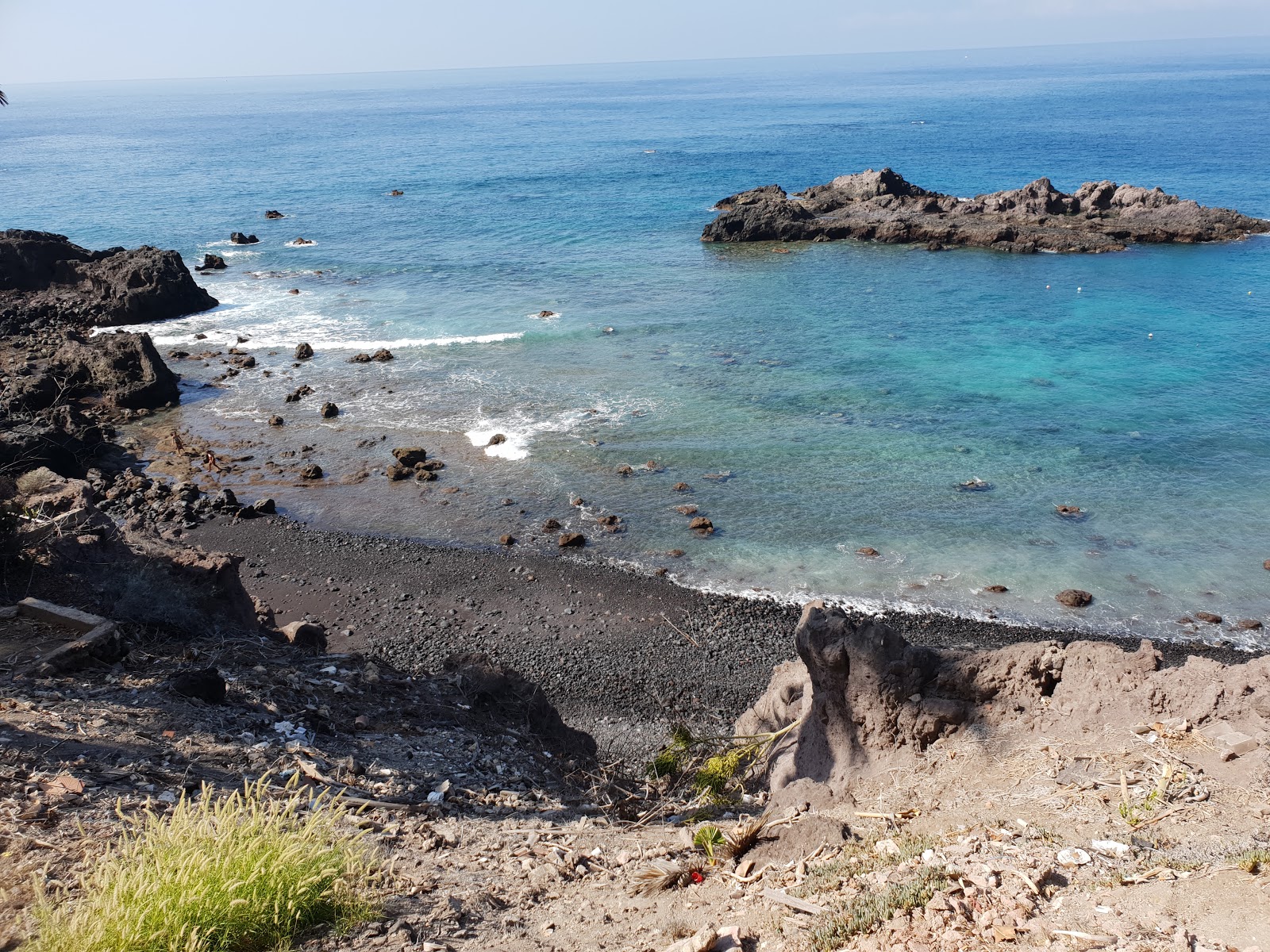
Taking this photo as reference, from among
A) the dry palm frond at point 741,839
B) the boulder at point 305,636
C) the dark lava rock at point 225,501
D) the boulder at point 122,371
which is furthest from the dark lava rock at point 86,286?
the dry palm frond at point 741,839

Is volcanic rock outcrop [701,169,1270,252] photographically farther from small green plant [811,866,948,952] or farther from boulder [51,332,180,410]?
A: small green plant [811,866,948,952]

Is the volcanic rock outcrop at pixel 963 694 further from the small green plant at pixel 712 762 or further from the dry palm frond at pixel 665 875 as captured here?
the dry palm frond at pixel 665 875

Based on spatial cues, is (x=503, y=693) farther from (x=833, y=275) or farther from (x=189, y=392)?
(x=833, y=275)

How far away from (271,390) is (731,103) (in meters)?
147

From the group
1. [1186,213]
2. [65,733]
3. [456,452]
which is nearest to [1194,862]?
[65,733]

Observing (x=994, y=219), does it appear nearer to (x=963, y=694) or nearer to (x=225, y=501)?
(x=225, y=501)

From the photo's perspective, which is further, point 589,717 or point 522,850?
point 589,717

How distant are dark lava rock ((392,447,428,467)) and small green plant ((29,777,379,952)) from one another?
60.5ft

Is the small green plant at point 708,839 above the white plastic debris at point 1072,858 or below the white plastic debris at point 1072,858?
below

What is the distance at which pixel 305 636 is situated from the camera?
12.5 m

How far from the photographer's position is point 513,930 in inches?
225

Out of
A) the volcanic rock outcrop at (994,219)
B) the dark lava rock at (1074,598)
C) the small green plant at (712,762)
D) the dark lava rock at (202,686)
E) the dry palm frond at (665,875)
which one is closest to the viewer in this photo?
the dry palm frond at (665,875)

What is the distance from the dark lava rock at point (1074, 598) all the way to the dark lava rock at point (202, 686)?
50.6ft

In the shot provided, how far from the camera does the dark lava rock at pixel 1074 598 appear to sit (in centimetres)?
1722
